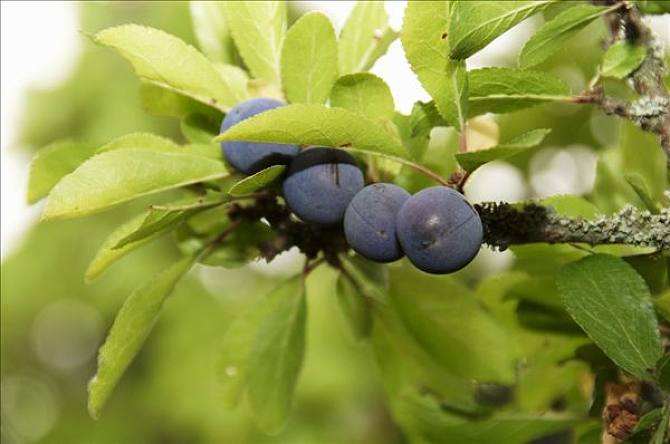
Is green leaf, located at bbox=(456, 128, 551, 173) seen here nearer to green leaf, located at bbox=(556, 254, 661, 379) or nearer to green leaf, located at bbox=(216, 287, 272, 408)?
green leaf, located at bbox=(556, 254, 661, 379)

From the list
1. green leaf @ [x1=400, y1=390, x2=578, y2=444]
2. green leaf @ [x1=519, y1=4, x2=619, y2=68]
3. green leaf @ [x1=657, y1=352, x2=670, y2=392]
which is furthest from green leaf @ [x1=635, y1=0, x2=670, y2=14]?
green leaf @ [x1=400, y1=390, x2=578, y2=444]

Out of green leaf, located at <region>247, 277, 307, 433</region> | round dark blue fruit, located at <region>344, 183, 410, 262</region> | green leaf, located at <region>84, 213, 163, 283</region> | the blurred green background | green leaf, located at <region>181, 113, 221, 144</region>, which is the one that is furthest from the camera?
the blurred green background

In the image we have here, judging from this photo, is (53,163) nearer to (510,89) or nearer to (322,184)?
(322,184)

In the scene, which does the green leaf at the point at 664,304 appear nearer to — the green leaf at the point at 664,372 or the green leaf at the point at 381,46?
the green leaf at the point at 664,372

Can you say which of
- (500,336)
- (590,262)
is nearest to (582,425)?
(500,336)

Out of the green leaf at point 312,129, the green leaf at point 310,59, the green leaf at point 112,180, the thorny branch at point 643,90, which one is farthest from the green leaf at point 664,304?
the green leaf at point 112,180

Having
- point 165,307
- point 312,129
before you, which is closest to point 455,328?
point 312,129
